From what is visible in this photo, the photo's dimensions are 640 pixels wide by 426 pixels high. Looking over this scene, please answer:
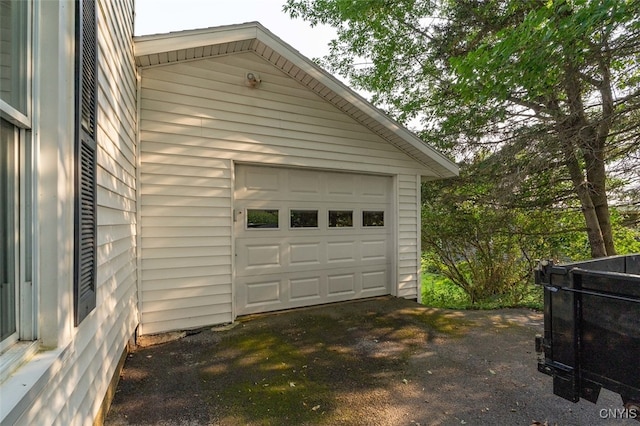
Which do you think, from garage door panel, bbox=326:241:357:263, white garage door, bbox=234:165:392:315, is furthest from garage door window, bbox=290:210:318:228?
garage door panel, bbox=326:241:357:263

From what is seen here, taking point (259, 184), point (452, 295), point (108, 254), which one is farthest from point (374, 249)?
point (452, 295)

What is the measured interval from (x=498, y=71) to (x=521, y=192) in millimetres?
2962

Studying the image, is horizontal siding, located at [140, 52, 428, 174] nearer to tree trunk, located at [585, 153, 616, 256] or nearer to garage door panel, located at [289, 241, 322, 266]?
garage door panel, located at [289, 241, 322, 266]

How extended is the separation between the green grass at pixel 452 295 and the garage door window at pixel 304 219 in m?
3.88

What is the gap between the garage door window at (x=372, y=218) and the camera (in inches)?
217

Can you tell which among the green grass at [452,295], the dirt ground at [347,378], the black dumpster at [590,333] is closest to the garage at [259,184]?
the dirt ground at [347,378]

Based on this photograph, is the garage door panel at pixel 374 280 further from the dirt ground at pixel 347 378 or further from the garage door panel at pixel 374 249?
the dirt ground at pixel 347 378

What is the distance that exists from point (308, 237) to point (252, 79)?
8.03ft

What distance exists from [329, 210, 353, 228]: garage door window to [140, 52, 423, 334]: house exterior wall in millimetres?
815

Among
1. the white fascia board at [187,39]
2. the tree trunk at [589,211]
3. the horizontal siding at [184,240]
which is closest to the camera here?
the white fascia board at [187,39]

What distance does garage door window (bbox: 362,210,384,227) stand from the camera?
5508mm

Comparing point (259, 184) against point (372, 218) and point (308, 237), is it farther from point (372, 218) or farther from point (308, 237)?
point (372, 218)

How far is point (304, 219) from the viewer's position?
195 inches

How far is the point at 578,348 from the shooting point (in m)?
1.70
